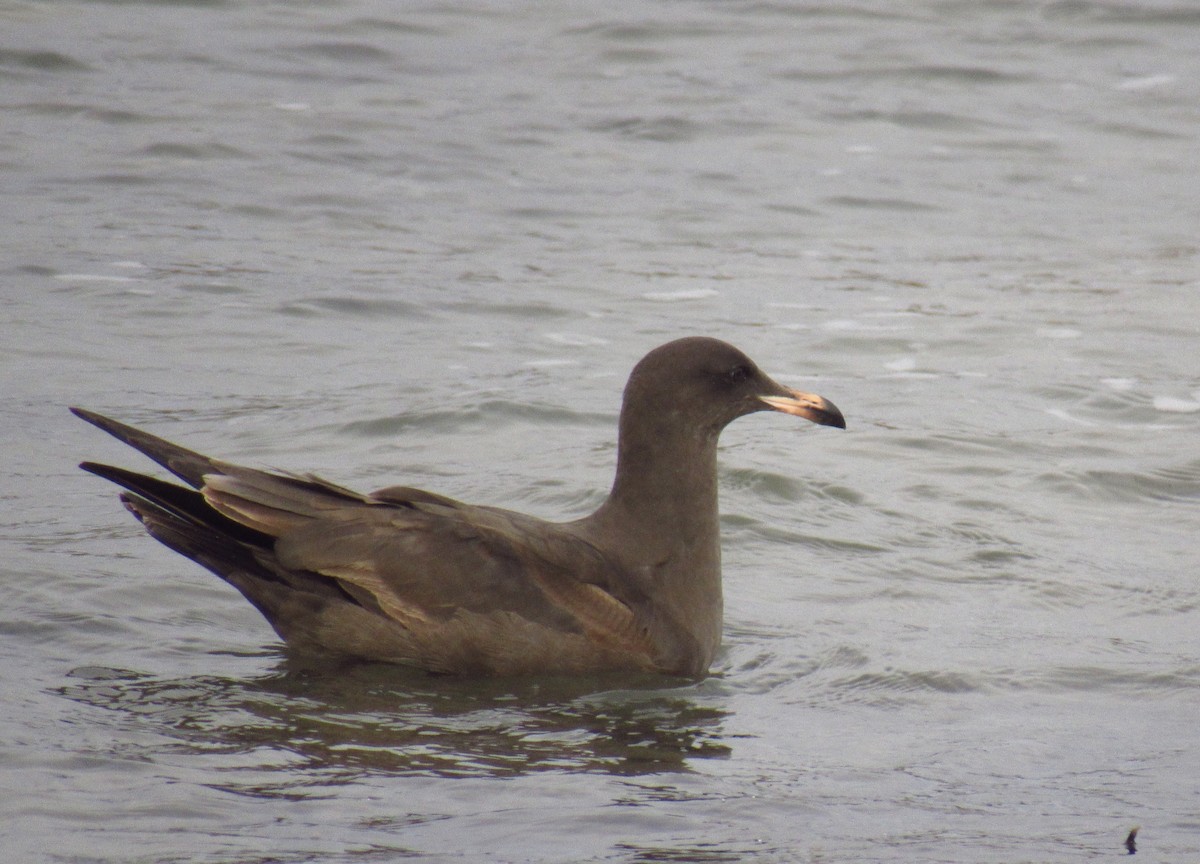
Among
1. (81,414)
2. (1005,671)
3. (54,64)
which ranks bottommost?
(1005,671)

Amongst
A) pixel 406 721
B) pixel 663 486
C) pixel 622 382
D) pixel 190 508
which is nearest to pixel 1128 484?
pixel 622 382

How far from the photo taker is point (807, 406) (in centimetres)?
641

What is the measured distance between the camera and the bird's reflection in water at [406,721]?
508cm

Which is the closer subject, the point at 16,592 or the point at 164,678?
the point at 164,678

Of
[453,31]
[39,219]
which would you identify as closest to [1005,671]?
[39,219]

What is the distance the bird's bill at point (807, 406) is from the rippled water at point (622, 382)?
79 centimetres

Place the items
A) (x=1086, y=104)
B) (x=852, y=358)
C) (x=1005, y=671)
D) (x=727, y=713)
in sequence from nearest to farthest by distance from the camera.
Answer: (x=727, y=713) → (x=1005, y=671) → (x=852, y=358) → (x=1086, y=104)

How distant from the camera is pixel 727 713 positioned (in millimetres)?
5738

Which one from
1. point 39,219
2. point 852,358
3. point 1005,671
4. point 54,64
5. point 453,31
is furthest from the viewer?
point 453,31

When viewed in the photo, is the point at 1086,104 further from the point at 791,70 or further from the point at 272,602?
the point at 272,602

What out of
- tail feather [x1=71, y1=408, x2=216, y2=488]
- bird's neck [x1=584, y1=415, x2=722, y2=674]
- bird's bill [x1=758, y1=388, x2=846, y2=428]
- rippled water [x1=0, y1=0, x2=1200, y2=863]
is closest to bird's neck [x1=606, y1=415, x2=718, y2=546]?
bird's neck [x1=584, y1=415, x2=722, y2=674]

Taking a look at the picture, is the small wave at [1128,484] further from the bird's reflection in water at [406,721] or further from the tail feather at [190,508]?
the tail feather at [190,508]

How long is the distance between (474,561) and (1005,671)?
1842 mm

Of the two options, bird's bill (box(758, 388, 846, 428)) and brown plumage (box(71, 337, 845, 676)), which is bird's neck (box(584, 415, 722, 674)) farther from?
bird's bill (box(758, 388, 846, 428))
